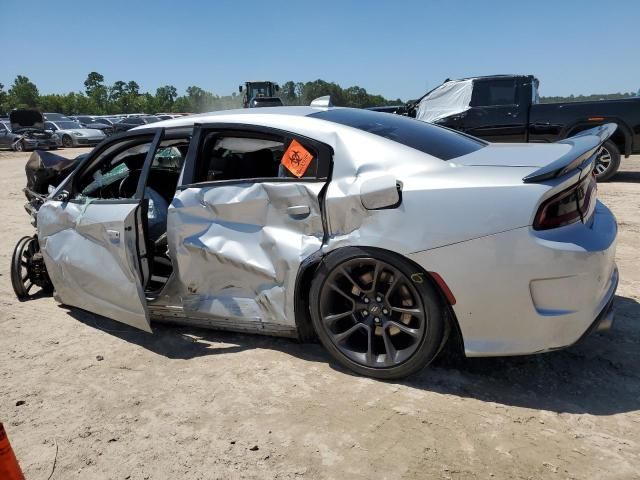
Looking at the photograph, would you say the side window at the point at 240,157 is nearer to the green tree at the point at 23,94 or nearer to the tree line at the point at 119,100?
the tree line at the point at 119,100

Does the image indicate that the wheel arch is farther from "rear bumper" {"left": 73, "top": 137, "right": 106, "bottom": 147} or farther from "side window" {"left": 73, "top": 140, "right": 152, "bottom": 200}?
"rear bumper" {"left": 73, "top": 137, "right": 106, "bottom": 147}

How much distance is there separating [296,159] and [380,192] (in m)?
0.63

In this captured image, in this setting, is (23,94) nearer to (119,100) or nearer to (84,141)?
(119,100)

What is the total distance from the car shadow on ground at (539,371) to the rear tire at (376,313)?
0.17m

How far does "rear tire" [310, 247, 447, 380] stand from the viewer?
8.64 ft

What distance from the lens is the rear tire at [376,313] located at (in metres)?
2.63

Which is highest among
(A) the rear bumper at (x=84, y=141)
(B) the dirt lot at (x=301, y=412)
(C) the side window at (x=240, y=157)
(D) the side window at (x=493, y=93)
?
(D) the side window at (x=493, y=93)

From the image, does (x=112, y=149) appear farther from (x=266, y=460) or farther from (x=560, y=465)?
Answer: (x=560, y=465)

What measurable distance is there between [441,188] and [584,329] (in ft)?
3.23

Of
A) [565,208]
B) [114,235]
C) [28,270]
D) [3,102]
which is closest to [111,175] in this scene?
[114,235]

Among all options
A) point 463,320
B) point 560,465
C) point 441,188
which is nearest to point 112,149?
point 441,188

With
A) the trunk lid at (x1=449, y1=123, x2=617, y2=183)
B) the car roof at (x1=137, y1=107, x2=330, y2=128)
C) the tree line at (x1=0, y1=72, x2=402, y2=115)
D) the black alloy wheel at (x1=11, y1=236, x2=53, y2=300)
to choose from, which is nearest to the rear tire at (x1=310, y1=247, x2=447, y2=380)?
the trunk lid at (x1=449, y1=123, x2=617, y2=183)

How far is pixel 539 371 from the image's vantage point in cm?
289

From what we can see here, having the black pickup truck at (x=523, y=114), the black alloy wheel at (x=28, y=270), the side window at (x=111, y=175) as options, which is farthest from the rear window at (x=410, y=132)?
the black pickup truck at (x=523, y=114)
